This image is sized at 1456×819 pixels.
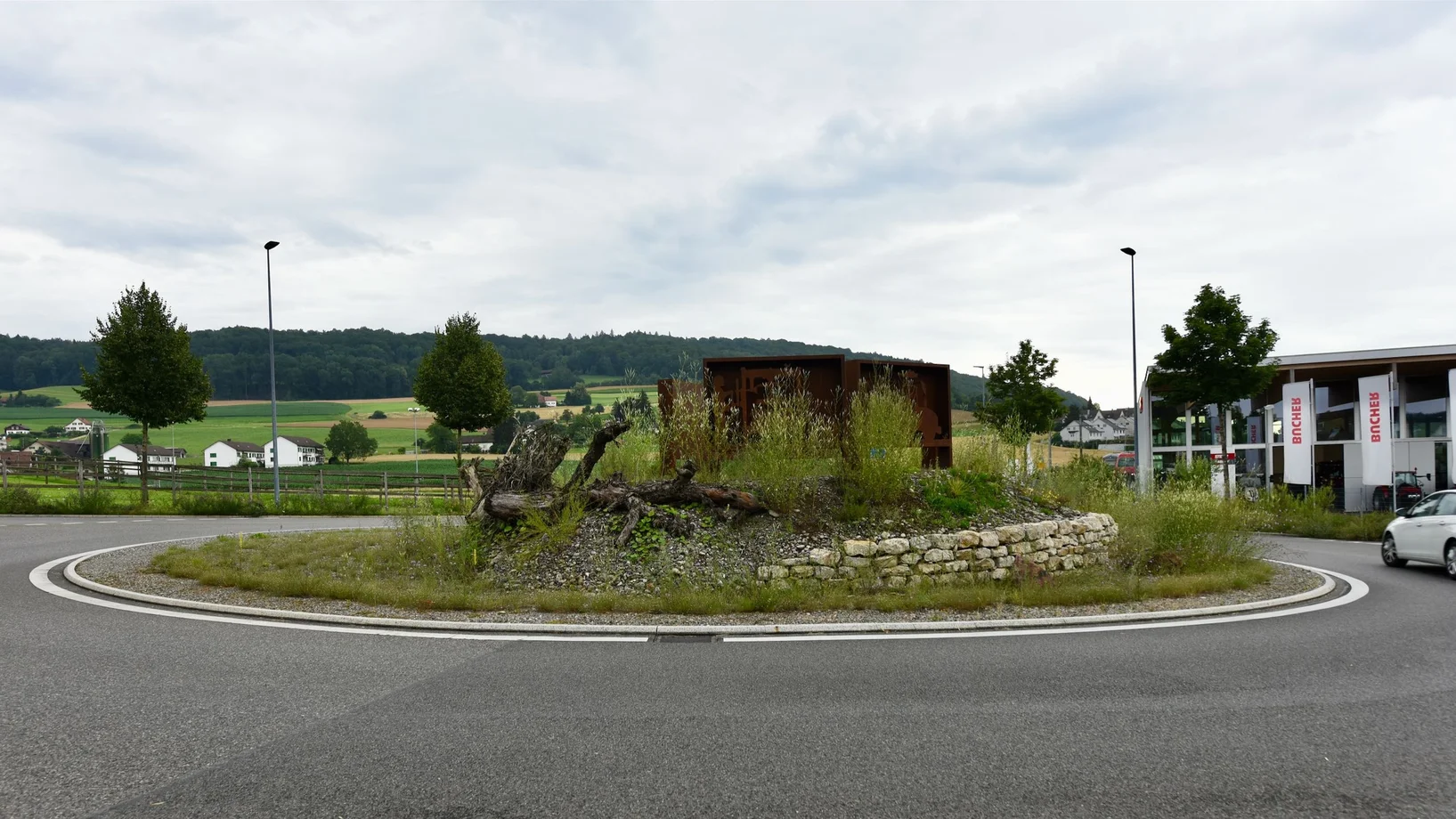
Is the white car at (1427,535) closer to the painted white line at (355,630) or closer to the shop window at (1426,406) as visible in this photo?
the painted white line at (355,630)

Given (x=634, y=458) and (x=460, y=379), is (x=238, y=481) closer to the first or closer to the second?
(x=460, y=379)

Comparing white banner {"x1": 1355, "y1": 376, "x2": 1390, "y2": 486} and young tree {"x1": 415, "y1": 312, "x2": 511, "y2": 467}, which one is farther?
young tree {"x1": 415, "y1": 312, "x2": 511, "y2": 467}

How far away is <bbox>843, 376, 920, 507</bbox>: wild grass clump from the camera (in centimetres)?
1109

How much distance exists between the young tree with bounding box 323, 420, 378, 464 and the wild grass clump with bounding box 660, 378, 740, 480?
62264 millimetres

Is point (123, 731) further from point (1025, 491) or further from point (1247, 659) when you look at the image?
point (1025, 491)

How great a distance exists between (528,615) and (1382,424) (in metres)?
26.5

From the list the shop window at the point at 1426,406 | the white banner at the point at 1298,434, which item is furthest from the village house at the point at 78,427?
the shop window at the point at 1426,406

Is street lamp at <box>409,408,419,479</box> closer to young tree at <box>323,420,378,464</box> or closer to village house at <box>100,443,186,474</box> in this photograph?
young tree at <box>323,420,378,464</box>

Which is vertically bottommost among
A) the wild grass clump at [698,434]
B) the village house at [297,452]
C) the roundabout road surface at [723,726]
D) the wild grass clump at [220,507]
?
the village house at [297,452]

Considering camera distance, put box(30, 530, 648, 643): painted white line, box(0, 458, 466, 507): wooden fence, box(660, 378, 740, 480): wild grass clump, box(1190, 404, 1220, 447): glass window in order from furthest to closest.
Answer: box(1190, 404, 1220, 447): glass window < box(0, 458, 466, 507): wooden fence < box(660, 378, 740, 480): wild grass clump < box(30, 530, 648, 643): painted white line

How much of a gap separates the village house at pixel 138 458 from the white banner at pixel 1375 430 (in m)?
38.1

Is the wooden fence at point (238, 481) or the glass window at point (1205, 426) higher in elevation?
the glass window at point (1205, 426)

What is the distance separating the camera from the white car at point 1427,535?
13297mm

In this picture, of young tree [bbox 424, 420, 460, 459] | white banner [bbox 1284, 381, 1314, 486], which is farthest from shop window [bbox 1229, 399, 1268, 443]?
young tree [bbox 424, 420, 460, 459]
